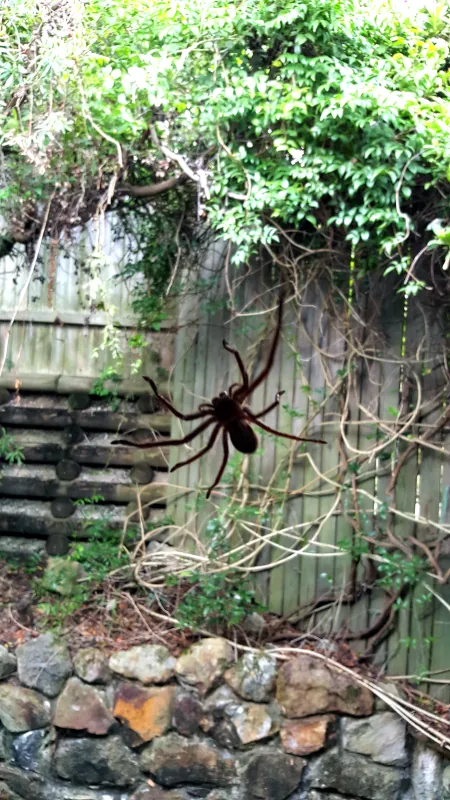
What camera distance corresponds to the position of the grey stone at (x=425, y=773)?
12.3 feet

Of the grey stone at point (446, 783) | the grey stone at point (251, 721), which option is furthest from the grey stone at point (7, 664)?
the grey stone at point (446, 783)

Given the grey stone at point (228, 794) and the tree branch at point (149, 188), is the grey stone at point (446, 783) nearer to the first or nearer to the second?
the grey stone at point (228, 794)

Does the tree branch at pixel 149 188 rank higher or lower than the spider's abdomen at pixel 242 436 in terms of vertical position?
higher

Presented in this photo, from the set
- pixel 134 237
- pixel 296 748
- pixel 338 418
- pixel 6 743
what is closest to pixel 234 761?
pixel 296 748

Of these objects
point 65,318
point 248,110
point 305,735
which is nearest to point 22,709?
point 305,735

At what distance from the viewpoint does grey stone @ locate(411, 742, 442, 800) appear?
12.3ft

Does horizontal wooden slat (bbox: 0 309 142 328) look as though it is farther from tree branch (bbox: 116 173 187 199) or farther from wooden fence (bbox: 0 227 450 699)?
tree branch (bbox: 116 173 187 199)

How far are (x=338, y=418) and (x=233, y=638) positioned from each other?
133cm

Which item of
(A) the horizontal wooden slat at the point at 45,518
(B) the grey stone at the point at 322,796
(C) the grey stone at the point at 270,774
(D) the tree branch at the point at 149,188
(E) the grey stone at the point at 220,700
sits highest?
(D) the tree branch at the point at 149,188

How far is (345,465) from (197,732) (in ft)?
5.22

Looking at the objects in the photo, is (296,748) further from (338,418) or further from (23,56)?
(23,56)

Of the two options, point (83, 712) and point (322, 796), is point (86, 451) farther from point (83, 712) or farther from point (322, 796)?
point (322, 796)

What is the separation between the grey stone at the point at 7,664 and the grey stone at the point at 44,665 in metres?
0.03

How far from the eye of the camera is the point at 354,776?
3836mm
